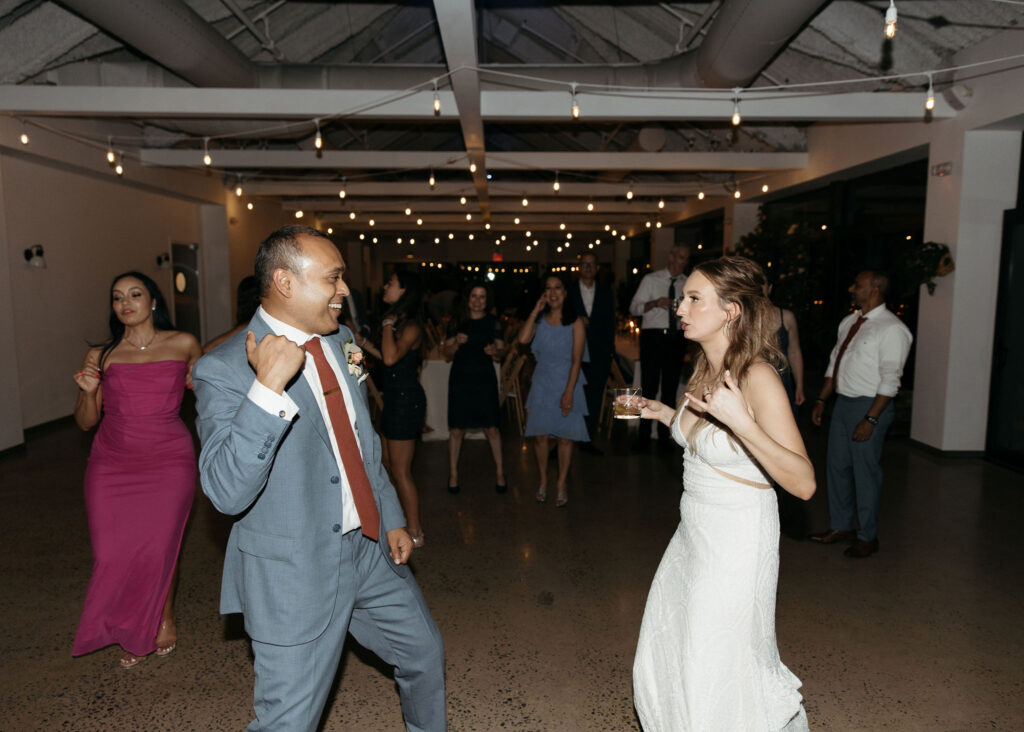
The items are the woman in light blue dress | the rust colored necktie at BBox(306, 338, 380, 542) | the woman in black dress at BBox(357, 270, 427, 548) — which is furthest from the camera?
the woman in light blue dress

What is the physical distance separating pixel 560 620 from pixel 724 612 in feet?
5.01

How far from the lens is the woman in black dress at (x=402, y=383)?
3.96m

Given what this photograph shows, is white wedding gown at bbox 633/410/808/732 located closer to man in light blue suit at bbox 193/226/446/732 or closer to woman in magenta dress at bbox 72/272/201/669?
man in light blue suit at bbox 193/226/446/732

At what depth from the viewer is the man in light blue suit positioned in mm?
1539

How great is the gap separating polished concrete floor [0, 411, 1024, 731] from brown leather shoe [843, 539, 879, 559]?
1.8 inches

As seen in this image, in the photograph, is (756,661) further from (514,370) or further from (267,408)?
(514,370)

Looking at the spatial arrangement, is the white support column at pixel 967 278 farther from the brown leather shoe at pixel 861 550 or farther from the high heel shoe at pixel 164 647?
the high heel shoe at pixel 164 647

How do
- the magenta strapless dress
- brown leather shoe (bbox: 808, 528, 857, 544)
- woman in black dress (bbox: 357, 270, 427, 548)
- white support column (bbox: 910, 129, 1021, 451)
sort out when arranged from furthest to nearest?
white support column (bbox: 910, 129, 1021, 451) → brown leather shoe (bbox: 808, 528, 857, 544) → woman in black dress (bbox: 357, 270, 427, 548) → the magenta strapless dress

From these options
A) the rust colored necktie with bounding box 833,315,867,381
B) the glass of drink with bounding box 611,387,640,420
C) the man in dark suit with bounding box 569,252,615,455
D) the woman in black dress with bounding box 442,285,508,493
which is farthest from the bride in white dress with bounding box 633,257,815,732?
the man in dark suit with bounding box 569,252,615,455

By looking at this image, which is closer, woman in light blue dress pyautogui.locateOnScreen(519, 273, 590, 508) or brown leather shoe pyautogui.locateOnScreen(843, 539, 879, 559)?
brown leather shoe pyautogui.locateOnScreen(843, 539, 879, 559)

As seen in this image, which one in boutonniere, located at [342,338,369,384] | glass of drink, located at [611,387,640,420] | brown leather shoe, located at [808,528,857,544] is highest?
boutonniere, located at [342,338,369,384]

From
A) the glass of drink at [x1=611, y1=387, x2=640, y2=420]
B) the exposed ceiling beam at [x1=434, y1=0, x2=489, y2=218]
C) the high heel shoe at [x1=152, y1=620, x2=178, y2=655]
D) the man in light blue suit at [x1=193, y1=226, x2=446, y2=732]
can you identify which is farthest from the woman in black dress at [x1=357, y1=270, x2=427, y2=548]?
the man in light blue suit at [x1=193, y1=226, x2=446, y2=732]

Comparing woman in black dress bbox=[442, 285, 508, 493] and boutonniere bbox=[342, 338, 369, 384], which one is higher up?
boutonniere bbox=[342, 338, 369, 384]

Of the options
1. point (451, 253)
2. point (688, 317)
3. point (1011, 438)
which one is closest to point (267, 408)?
point (688, 317)
